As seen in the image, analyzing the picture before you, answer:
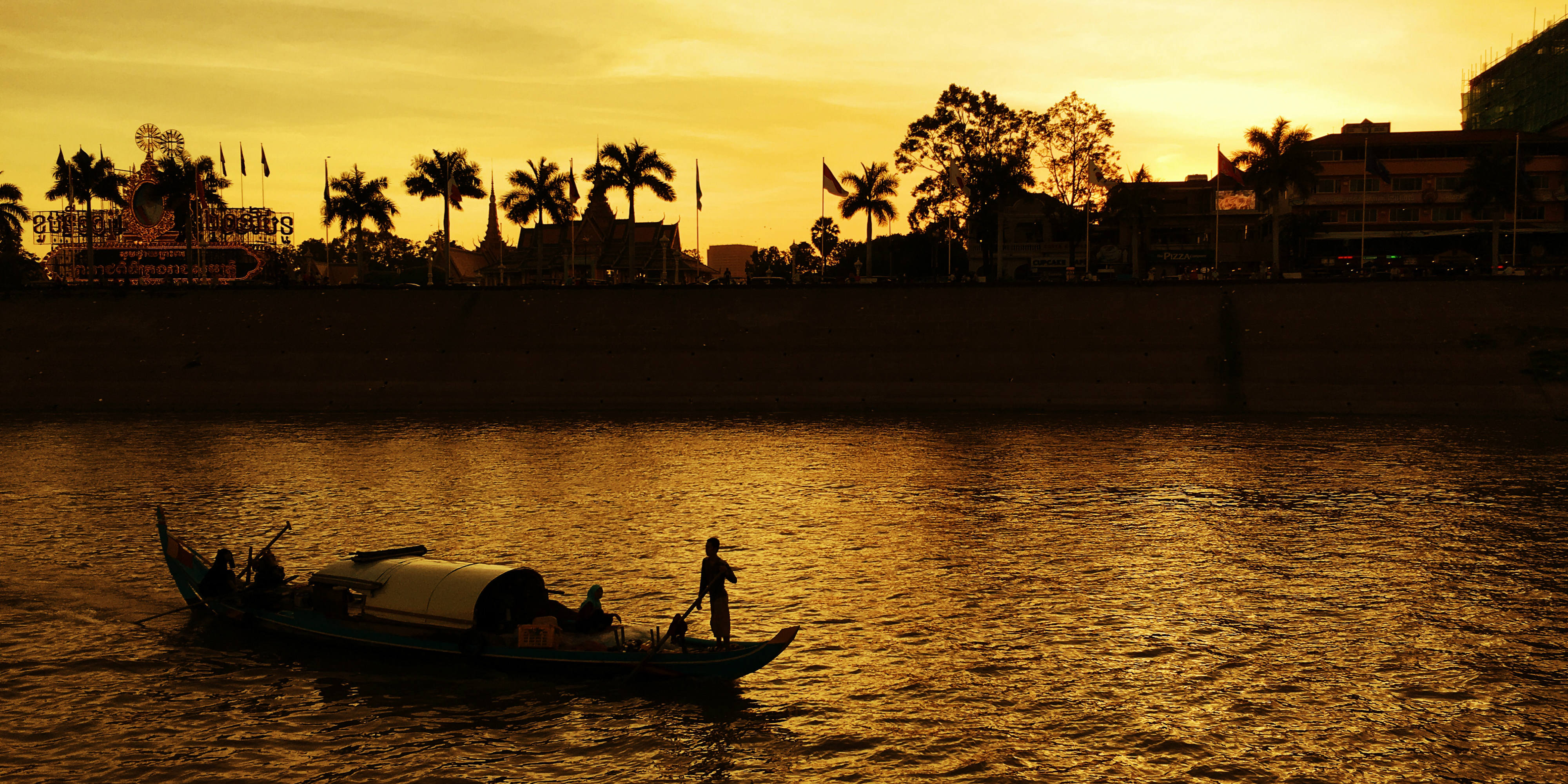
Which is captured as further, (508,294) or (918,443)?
(508,294)

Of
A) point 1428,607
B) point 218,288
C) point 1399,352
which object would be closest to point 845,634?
point 1428,607

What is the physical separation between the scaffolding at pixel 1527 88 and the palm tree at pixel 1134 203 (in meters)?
60.3

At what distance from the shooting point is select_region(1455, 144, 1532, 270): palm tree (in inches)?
3324

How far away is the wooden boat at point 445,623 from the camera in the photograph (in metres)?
17.6

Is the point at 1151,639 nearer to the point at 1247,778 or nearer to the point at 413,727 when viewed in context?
the point at 1247,778

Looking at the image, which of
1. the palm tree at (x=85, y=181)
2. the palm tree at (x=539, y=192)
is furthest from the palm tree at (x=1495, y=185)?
the palm tree at (x=85, y=181)

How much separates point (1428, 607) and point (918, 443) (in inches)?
1033

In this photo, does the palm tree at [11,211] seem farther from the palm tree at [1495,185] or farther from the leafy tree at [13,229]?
the palm tree at [1495,185]

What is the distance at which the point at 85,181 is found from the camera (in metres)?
97.0

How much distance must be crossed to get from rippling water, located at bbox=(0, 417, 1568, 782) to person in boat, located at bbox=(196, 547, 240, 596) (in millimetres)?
750

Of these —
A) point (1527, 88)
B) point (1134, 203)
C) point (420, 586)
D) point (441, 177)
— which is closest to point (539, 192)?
point (441, 177)

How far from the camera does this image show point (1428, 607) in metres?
22.1

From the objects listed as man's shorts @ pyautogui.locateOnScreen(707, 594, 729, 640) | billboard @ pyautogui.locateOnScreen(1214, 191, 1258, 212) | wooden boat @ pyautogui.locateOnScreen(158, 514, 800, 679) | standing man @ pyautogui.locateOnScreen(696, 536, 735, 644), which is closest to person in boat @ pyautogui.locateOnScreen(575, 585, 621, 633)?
wooden boat @ pyautogui.locateOnScreen(158, 514, 800, 679)

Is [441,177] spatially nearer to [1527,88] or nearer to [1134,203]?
[1134,203]
